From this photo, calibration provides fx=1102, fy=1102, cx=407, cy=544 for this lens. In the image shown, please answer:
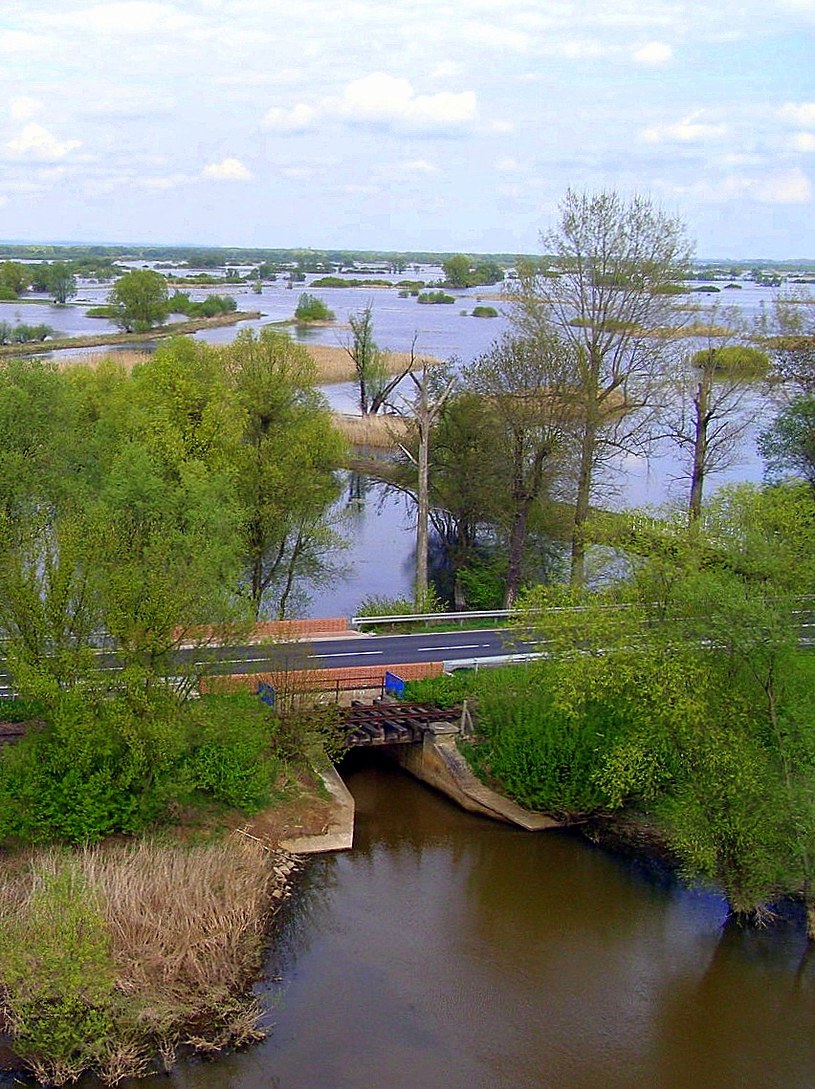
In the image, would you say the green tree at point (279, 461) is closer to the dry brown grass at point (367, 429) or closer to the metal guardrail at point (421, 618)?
the metal guardrail at point (421, 618)

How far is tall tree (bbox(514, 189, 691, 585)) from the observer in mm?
31094

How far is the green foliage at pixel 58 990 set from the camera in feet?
47.9

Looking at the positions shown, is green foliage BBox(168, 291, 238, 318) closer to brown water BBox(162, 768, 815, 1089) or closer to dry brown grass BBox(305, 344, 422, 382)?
dry brown grass BBox(305, 344, 422, 382)

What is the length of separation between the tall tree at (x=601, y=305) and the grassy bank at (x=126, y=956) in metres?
15.3

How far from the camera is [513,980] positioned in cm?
1767

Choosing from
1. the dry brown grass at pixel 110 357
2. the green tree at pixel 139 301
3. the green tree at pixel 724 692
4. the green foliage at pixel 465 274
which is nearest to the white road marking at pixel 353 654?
the green tree at pixel 724 692

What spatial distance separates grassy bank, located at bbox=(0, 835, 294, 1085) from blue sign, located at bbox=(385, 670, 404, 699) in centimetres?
680

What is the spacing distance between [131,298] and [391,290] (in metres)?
93.6

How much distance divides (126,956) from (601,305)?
2240 centimetres

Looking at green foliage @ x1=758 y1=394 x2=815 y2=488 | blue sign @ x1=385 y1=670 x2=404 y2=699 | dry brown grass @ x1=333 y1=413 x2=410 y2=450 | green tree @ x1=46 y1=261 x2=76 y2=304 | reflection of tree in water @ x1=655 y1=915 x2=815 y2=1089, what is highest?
green tree @ x1=46 y1=261 x2=76 y2=304

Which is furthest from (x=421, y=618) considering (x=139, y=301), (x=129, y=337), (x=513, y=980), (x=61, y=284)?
(x=61, y=284)

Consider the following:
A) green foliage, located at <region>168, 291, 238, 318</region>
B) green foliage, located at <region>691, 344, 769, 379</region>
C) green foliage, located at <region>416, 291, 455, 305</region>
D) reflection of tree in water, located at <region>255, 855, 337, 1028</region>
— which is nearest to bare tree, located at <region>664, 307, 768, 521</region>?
green foliage, located at <region>691, 344, 769, 379</region>

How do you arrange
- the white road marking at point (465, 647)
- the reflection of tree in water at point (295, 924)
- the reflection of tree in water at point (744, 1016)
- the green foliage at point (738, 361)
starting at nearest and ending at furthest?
the reflection of tree in water at point (744, 1016), the reflection of tree in water at point (295, 924), the white road marking at point (465, 647), the green foliage at point (738, 361)

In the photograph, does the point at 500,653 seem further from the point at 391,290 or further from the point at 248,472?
the point at 391,290
